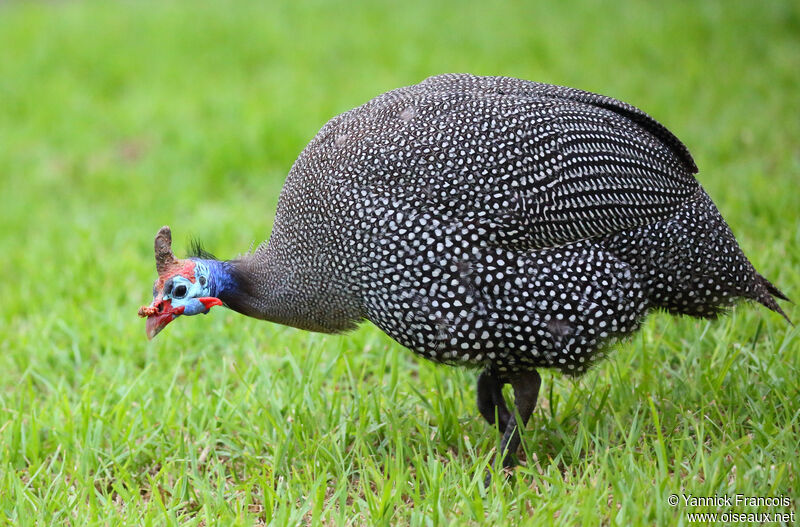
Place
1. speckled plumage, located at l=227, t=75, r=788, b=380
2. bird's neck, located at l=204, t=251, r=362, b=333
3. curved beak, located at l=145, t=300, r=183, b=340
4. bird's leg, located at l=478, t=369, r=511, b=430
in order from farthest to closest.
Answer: bird's leg, located at l=478, t=369, r=511, b=430
bird's neck, located at l=204, t=251, r=362, b=333
curved beak, located at l=145, t=300, r=183, b=340
speckled plumage, located at l=227, t=75, r=788, b=380

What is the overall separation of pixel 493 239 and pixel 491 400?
2.56 ft

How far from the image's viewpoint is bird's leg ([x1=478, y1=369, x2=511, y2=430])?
314cm

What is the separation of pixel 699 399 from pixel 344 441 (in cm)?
133

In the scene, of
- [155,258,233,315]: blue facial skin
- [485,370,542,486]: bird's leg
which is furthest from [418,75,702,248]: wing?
[155,258,233,315]: blue facial skin

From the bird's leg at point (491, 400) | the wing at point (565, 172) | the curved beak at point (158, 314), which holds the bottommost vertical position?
the bird's leg at point (491, 400)

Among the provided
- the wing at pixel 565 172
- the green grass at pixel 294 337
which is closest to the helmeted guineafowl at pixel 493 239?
the wing at pixel 565 172

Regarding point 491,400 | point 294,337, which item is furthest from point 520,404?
point 294,337

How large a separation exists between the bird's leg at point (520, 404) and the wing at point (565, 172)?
495 mm

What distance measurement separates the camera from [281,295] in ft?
9.86

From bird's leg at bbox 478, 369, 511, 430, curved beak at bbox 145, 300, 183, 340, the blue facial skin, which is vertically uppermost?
the blue facial skin

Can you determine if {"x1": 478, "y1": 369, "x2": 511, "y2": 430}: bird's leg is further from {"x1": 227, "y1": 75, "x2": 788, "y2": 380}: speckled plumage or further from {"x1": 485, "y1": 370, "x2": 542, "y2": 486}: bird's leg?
{"x1": 227, "y1": 75, "x2": 788, "y2": 380}: speckled plumage

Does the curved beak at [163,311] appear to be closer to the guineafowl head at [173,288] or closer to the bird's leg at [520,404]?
the guineafowl head at [173,288]

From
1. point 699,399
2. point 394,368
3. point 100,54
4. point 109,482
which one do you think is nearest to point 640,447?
point 699,399

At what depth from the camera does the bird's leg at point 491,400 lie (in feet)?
10.3
